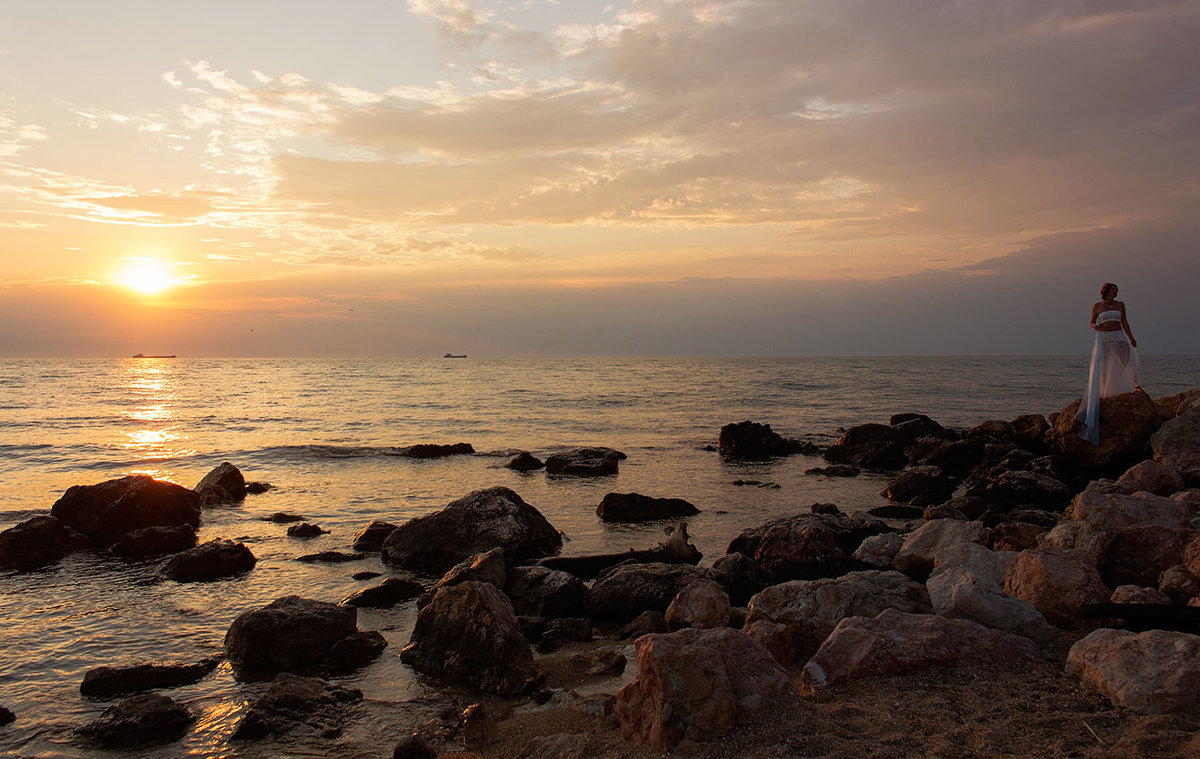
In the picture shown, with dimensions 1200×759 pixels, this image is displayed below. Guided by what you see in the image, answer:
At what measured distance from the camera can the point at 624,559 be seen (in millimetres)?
9828

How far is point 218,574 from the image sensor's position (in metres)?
9.73

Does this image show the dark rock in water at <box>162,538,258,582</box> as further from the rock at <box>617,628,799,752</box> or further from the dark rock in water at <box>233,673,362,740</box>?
the rock at <box>617,628,799,752</box>

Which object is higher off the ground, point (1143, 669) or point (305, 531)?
point (1143, 669)

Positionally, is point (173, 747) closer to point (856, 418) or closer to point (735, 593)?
point (735, 593)

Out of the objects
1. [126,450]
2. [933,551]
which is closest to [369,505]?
[933,551]

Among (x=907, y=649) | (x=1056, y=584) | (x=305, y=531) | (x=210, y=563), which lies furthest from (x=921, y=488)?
(x=210, y=563)

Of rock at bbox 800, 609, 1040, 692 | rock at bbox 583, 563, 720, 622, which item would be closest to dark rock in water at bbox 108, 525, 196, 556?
rock at bbox 583, 563, 720, 622

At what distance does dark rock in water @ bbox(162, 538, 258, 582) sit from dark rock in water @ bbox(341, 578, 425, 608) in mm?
2301

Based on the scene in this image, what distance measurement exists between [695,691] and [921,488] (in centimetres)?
1254

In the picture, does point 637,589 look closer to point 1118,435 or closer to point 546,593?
point 546,593

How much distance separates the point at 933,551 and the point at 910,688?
360 centimetres

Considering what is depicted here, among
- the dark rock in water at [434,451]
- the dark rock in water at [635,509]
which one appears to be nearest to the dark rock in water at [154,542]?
the dark rock in water at [635,509]

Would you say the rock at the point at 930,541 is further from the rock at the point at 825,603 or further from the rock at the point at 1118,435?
the rock at the point at 1118,435

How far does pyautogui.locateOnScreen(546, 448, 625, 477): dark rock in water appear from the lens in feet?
61.1
